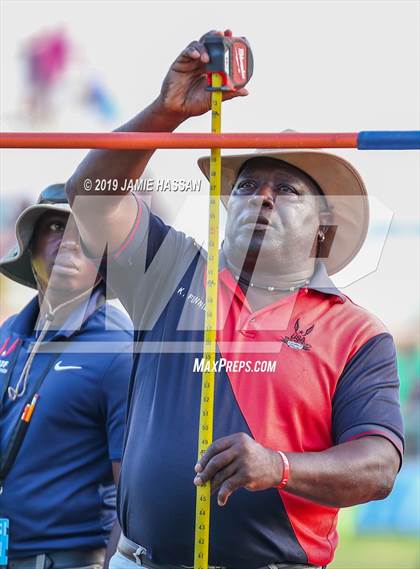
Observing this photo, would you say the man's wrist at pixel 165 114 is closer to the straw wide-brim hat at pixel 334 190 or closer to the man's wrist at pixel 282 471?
the straw wide-brim hat at pixel 334 190

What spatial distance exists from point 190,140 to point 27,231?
1.62 meters

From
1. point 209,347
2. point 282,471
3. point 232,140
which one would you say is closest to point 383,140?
point 232,140

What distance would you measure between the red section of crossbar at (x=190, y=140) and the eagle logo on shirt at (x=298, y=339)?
1.74 feet

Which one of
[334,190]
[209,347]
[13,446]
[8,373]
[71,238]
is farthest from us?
[71,238]

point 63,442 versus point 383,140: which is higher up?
point 383,140

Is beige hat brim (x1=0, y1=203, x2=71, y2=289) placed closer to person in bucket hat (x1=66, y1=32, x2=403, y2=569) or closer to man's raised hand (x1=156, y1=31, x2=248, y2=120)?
person in bucket hat (x1=66, y1=32, x2=403, y2=569)

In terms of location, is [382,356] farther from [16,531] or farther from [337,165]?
[16,531]

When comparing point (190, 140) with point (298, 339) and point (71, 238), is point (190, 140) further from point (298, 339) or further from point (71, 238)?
point (71, 238)

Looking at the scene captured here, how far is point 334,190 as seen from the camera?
3156 mm

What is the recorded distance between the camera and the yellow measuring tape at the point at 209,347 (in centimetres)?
253

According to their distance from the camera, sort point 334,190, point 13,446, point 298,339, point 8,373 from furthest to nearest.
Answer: point 8,373 → point 13,446 → point 334,190 → point 298,339

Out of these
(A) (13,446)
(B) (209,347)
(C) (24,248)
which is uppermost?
(B) (209,347)

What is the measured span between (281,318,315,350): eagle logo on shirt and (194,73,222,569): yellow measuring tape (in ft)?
0.89

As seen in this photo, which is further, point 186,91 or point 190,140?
point 186,91
